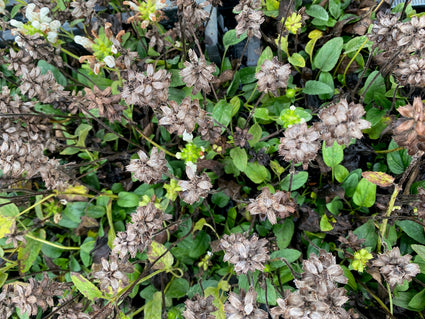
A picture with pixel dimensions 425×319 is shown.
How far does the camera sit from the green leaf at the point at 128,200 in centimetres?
209

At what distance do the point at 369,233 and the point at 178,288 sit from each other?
1.15 meters

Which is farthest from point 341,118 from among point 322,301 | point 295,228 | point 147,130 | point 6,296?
point 6,296

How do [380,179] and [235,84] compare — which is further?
[235,84]

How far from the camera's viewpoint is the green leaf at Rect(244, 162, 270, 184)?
194 centimetres

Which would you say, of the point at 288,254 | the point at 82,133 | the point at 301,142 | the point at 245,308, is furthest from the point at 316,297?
the point at 82,133

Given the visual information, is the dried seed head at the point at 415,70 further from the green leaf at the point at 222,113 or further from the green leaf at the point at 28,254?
the green leaf at the point at 28,254

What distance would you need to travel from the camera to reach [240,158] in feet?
6.09

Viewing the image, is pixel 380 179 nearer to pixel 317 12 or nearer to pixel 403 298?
pixel 403 298

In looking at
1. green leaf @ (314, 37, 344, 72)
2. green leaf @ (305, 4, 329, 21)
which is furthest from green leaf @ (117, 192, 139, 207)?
green leaf @ (305, 4, 329, 21)

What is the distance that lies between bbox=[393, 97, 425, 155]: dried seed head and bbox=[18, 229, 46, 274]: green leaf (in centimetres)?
218

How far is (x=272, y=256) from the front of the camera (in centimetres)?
183

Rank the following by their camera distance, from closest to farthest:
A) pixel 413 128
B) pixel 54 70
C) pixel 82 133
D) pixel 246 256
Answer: pixel 413 128
pixel 246 256
pixel 82 133
pixel 54 70

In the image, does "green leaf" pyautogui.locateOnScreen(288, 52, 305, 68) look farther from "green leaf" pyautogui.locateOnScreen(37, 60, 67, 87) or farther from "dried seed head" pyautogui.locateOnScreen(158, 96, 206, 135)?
"green leaf" pyautogui.locateOnScreen(37, 60, 67, 87)

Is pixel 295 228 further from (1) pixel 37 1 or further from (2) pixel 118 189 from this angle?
(1) pixel 37 1
